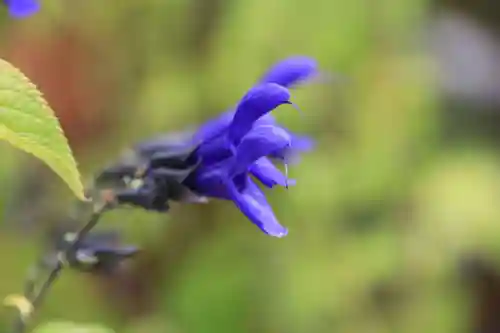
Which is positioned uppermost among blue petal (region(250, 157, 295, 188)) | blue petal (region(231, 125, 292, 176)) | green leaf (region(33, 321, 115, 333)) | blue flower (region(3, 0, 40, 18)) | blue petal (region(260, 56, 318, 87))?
blue flower (region(3, 0, 40, 18))

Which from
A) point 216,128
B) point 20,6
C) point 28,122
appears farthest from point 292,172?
point 28,122

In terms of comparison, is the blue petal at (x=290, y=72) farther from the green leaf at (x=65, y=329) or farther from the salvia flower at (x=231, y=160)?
the green leaf at (x=65, y=329)

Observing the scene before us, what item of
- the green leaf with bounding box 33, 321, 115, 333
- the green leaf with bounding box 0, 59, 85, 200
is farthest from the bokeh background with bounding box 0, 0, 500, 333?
the green leaf with bounding box 0, 59, 85, 200

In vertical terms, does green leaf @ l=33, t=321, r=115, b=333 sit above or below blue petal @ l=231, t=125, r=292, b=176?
below

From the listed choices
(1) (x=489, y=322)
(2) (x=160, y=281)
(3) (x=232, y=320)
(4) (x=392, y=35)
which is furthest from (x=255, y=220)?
(1) (x=489, y=322)

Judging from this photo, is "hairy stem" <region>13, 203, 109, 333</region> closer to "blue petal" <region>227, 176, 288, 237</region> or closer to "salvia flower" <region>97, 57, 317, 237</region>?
"salvia flower" <region>97, 57, 317, 237</region>

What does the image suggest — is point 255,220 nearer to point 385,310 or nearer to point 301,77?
point 301,77
